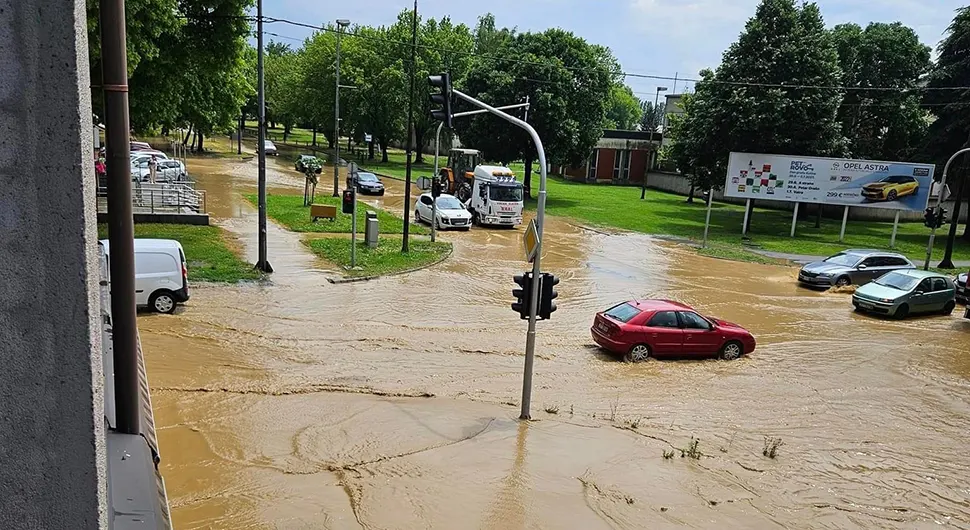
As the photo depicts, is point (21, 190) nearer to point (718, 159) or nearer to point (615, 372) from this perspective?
point (615, 372)

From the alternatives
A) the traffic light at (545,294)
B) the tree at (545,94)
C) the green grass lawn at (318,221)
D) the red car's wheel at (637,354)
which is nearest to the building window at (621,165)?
the tree at (545,94)

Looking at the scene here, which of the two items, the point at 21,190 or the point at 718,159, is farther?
the point at 718,159

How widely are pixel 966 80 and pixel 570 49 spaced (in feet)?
77.2

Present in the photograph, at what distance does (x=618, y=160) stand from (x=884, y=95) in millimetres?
29158

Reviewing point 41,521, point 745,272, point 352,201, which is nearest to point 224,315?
point 352,201

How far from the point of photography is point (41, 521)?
2223mm

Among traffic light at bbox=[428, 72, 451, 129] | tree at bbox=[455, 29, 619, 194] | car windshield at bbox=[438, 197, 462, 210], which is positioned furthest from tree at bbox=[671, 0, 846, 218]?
traffic light at bbox=[428, 72, 451, 129]

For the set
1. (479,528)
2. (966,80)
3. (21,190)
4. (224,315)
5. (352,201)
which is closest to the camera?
(21,190)

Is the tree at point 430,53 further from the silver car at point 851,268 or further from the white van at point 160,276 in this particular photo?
the white van at point 160,276

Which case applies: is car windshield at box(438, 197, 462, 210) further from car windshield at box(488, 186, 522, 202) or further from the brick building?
the brick building

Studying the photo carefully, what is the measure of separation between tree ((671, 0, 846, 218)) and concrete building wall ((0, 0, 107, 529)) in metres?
39.7

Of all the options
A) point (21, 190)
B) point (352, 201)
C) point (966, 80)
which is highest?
point (966, 80)

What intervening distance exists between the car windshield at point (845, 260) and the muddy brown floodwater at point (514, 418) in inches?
190

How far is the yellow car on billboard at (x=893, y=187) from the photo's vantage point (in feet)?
116
